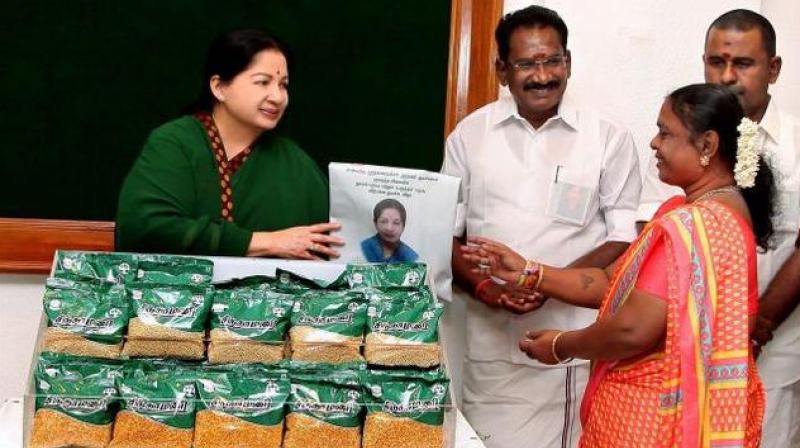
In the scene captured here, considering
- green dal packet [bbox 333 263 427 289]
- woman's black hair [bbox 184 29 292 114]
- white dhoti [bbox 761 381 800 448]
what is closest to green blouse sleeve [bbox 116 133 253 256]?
woman's black hair [bbox 184 29 292 114]

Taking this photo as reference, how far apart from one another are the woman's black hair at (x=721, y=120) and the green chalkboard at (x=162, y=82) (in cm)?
118

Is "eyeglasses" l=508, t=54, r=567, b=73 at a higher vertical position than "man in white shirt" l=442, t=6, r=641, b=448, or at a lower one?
higher

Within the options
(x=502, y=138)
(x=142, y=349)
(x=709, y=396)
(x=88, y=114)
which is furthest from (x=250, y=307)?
(x=88, y=114)

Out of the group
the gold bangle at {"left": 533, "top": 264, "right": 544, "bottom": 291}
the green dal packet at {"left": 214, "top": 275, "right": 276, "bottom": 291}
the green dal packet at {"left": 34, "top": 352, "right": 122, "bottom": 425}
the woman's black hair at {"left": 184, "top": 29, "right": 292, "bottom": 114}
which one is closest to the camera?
the green dal packet at {"left": 34, "top": 352, "right": 122, "bottom": 425}

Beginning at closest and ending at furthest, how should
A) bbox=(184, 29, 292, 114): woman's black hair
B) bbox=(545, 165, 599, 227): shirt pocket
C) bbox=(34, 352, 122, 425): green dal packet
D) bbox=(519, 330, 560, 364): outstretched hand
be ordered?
bbox=(34, 352, 122, 425): green dal packet < bbox=(519, 330, 560, 364): outstretched hand < bbox=(184, 29, 292, 114): woman's black hair < bbox=(545, 165, 599, 227): shirt pocket

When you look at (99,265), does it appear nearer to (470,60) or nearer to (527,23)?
(527,23)

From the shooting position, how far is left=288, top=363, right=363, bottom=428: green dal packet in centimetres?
156

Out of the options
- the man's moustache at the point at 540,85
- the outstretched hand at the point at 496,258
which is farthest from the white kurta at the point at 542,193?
the outstretched hand at the point at 496,258

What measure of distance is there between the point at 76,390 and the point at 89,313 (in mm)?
142

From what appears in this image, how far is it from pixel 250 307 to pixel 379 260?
0.56 metres

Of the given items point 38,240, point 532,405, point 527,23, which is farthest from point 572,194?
point 38,240

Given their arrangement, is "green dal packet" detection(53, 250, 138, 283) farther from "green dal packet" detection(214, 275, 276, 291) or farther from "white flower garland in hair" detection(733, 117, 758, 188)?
"white flower garland in hair" detection(733, 117, 758, 188)

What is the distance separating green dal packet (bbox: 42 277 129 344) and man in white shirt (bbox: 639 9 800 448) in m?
1.48

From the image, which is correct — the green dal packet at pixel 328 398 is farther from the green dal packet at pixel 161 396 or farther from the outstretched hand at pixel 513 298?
the outstretched hand at pixel 513 298
